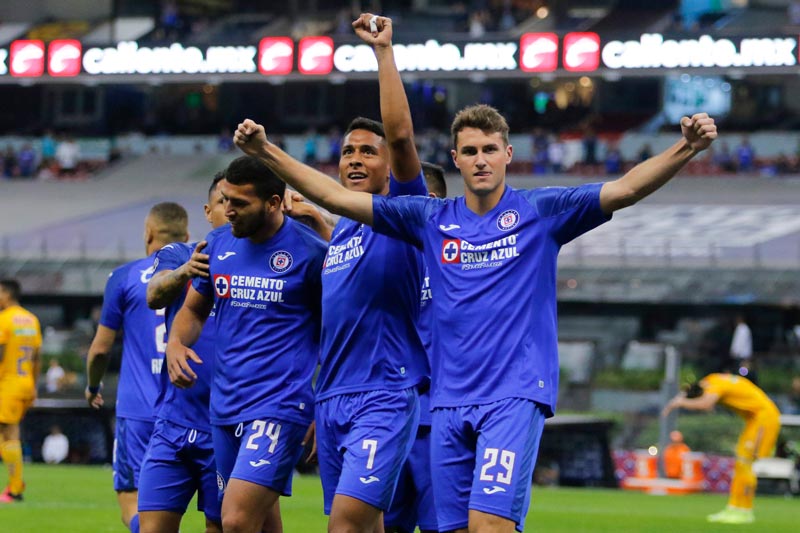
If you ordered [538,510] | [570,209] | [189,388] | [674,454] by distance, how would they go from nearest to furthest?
→ [570,209] → [189,388] → [538,510] → [674,454]

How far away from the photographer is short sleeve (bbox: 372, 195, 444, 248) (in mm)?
6594

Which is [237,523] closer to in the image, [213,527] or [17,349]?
[213,527]

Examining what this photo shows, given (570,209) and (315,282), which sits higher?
(570,209)

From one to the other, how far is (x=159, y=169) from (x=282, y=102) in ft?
20.6

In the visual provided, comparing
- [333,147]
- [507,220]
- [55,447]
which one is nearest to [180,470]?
[507,220]

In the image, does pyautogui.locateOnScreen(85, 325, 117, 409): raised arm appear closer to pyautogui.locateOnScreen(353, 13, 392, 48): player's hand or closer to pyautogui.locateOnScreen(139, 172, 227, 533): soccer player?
pyautogui.locateOnScreen(139, 172, 227, 533): soccer player

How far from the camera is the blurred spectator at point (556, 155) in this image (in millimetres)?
38125

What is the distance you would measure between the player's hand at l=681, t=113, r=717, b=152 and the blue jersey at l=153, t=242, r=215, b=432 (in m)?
2.89

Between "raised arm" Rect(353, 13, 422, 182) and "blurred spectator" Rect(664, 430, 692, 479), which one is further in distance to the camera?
"blurred spectator" Rect(664, 430, 692, 479)

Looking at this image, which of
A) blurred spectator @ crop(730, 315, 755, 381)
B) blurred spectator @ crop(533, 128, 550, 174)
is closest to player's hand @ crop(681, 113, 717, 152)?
blurred spectator @ crop(730, 315, 755, 381)

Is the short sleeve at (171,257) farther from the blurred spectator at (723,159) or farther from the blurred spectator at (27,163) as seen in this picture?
the blurred spectator at (27,163)

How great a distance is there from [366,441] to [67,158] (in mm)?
38805

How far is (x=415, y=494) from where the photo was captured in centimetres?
767

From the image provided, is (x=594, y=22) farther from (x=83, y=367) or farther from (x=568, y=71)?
(x=83, y=367)
